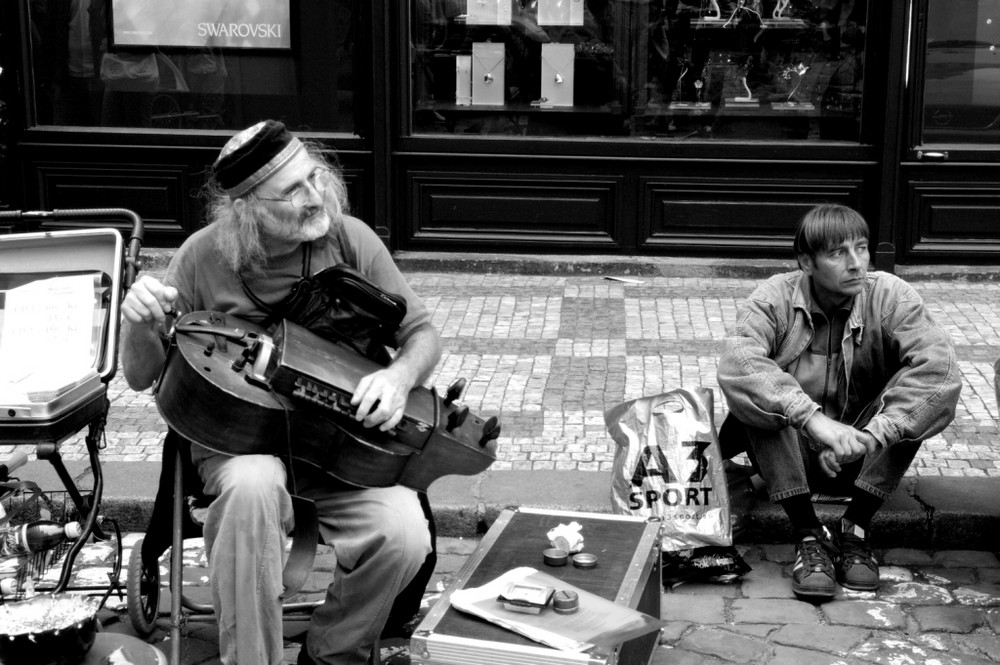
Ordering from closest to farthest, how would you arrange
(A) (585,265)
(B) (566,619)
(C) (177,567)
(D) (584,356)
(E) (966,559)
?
(B) (566,619), (C) (177,567), (E) (966,559), (D) (584,356), (A) (585,265)

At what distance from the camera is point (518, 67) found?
8625 mm

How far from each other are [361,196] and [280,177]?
527 centimetres

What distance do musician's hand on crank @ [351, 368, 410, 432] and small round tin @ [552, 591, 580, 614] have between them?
57cm

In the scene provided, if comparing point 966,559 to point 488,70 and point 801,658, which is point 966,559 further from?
point 488,70

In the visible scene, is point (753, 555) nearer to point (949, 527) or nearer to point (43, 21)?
point (949, 527)

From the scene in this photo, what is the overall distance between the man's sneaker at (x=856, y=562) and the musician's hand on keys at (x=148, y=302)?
2.15 meters

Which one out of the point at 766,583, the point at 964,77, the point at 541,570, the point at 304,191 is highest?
the point at 964,77

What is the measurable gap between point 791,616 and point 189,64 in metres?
6.31

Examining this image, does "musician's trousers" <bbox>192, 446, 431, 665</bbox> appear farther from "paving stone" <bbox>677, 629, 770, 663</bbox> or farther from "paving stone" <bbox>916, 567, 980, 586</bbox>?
"paving stone" <bbox>916, 567, 980, 586</bbox>

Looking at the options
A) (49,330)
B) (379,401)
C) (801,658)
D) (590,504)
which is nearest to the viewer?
(379,401)

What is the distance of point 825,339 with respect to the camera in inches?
164

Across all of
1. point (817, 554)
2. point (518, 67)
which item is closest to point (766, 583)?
point (817, 554)

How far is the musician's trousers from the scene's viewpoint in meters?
3.08

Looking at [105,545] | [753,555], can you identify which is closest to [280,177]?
[105,545]
